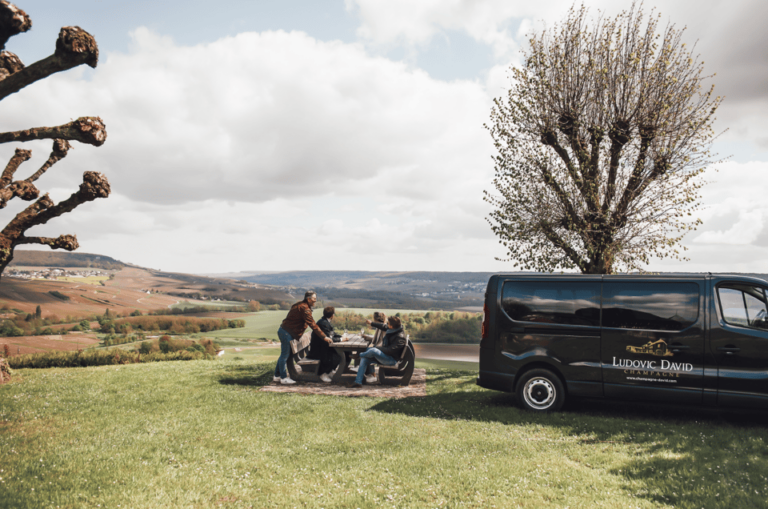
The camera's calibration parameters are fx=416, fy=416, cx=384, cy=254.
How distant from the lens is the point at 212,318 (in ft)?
178

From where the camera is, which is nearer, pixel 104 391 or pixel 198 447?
pixel 198 447

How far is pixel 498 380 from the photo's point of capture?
8.54 meters

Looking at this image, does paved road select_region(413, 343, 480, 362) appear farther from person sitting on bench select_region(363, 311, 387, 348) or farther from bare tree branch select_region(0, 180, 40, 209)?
bare tree branch select_region(0, 180, 40, 209)

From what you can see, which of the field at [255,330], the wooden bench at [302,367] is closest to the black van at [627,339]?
the wooden bench at [302,367]

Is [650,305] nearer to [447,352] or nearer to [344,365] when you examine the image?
[344,365]

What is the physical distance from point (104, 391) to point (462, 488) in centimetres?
925

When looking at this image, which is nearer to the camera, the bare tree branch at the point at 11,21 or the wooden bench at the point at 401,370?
the bare tree branch at the point at 11,21

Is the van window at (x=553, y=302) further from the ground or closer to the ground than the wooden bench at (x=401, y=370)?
further from the ground

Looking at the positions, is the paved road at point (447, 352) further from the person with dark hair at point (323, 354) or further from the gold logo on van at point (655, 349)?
the gold logo on van at point (655, 349)

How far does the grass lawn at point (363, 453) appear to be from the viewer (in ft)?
14.5

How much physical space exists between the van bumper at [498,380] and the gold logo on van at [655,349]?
2.31m

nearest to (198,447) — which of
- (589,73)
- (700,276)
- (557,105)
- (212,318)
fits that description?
(700,276)

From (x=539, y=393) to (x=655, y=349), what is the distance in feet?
7.38

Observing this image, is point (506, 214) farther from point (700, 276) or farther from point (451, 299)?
Result: point (451, 299)
